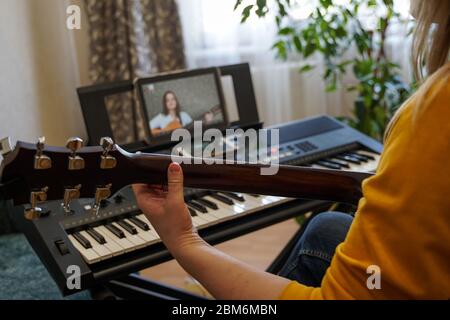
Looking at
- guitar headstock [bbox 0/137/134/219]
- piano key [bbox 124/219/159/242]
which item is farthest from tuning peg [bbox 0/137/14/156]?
piano key [bbox 124/219/159/242]

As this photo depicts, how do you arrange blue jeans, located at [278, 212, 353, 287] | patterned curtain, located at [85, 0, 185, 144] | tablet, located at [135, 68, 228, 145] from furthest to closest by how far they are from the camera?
1. patterned curtain, located at [85, 0, 185, 144]
2. tablet, located at [135, 68, 228, 145]
3. blue jeans, located at [278, 212, 353, 287]

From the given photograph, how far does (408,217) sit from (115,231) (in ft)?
2.25

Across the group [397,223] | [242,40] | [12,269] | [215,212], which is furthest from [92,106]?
[242,40]

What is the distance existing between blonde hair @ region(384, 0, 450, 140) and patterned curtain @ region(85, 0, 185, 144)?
161cm

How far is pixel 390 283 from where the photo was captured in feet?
2.21

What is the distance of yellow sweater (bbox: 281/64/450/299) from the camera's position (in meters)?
0.64

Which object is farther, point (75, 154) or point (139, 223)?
point (139, 223)

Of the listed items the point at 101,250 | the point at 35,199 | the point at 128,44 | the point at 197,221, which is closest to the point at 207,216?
the point at 197,221

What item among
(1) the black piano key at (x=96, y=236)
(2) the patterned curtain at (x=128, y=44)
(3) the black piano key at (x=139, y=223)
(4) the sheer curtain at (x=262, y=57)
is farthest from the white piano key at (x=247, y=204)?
(4) the sheer curtain at (x=262, y=57)

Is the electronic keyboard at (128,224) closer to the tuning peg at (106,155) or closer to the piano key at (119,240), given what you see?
the piano key at (119,240)

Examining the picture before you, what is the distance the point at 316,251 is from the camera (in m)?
1.05

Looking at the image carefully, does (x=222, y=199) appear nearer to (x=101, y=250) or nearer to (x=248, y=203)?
(x=248, y=203)

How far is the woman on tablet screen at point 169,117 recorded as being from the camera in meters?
1.38

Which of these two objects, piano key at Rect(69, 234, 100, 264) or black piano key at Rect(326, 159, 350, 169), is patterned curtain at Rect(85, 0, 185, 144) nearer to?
black piano key at Rect(326, 159, 350, 169)
